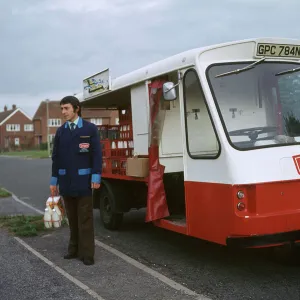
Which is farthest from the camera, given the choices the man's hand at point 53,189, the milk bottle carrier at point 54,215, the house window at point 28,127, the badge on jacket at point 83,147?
the house window at point 28,127

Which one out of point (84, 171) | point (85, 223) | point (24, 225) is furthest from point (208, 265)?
point (24, 225)

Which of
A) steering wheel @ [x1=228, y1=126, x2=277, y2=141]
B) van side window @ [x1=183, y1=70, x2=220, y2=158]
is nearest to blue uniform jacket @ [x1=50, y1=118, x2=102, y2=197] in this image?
van side window @ [x1=183, y1=70, x2=220, y2=158]

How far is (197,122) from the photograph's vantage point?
223 inches

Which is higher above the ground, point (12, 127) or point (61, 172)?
point (12, 127)

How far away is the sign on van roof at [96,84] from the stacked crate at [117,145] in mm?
650

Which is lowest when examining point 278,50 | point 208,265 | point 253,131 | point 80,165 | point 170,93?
point 208,265

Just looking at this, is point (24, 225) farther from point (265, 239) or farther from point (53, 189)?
point (265, 239)

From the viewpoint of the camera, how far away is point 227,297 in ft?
15.5

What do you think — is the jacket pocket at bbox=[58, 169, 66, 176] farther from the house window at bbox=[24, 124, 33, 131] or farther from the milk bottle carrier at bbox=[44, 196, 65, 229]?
the house window at bbox=[24, 124, 33, 131]

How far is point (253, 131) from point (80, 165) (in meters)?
2.18

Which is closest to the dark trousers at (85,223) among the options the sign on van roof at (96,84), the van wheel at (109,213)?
the van wheel at (109,213)

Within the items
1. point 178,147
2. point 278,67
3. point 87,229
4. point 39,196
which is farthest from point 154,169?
point 39,196

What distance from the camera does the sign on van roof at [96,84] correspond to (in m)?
8.02

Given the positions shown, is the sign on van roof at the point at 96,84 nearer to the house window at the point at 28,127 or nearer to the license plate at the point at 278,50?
the license plate at the point at 278,50
